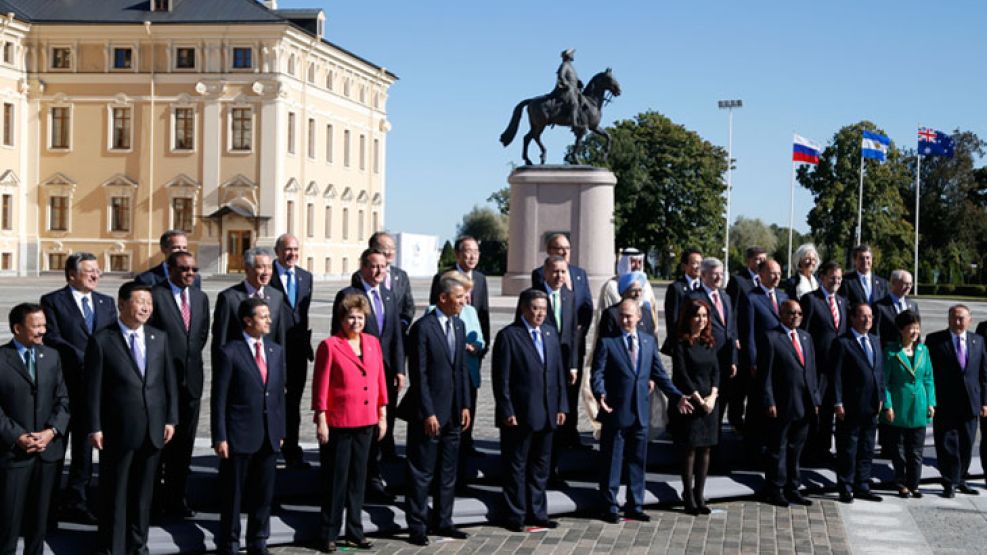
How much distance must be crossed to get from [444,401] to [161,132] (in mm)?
55077

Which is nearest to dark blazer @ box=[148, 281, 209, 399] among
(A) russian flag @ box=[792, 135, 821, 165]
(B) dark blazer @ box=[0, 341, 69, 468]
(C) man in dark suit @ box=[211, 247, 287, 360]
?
(C) man in dark suit @ box=[211, 247, 287, 360]

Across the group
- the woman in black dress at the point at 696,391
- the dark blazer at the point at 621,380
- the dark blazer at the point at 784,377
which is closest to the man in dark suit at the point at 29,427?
the dark blazer at the point at 621,380

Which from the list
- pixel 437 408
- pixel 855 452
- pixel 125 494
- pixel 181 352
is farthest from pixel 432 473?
pixel 855 452

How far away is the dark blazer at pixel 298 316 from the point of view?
9.05 meters

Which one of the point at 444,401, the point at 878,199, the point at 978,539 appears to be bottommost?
the point at 978,539

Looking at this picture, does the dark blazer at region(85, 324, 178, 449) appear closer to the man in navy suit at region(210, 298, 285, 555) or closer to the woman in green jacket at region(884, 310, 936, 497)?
the man in navy suit at region(210, 298, 285, 555)

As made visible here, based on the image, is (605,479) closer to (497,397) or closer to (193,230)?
(497,397)

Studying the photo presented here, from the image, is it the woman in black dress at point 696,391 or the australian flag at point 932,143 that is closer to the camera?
the woman in black dress at point 696,391

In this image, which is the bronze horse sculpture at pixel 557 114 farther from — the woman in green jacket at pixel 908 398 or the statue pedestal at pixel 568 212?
the woman in green jacket at pixel 908 398

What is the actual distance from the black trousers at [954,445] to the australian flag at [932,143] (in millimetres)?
46205

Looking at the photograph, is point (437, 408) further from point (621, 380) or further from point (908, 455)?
point (908, 455)

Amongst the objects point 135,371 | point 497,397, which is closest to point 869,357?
point 497,397

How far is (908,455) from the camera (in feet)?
32.7

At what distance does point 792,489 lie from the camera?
964 cm
